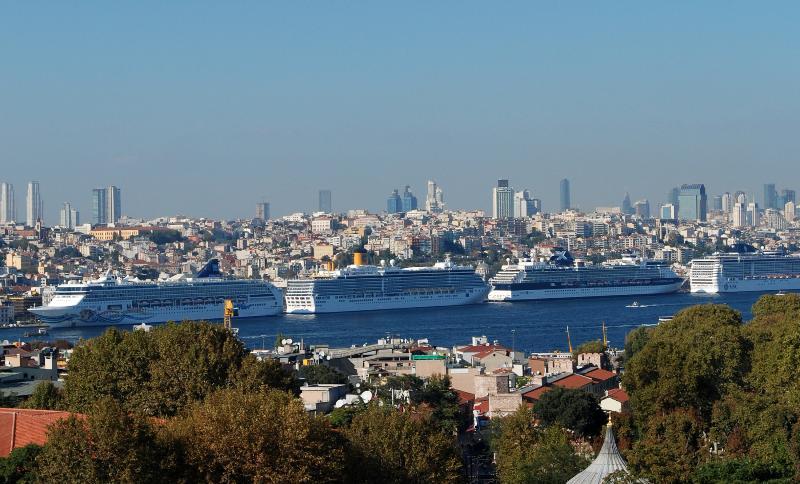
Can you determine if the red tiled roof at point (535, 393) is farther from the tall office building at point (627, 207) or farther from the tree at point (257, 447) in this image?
the tall office building at point (627, 207)

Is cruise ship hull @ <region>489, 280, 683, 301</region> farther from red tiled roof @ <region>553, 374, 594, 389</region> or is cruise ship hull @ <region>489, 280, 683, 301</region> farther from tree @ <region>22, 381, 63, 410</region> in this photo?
tree @ <region>22, 381, 63, 410</region>

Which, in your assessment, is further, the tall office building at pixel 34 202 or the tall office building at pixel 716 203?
the tall office building at pixel 716 203

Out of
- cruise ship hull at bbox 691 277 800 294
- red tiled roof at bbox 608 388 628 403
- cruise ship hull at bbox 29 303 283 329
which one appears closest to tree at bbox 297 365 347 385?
red tiled roof at bbox 608 388 628 403

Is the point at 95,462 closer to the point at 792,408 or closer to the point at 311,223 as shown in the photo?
the point at 792,408

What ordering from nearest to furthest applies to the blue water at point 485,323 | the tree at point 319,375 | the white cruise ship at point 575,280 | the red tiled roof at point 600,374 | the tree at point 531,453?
1. the tree at point 531,453
2. the tree at point 319,375
3. the red tiled roof at point 600,374
4. the blue water at point 485,323
5. the white cruise ship at point 575,280

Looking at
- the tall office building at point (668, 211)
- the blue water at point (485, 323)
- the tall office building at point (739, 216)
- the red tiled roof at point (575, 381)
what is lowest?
the blue water at point (485, 323)

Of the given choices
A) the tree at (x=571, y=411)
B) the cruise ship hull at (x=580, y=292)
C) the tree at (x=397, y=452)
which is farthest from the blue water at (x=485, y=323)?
the tree at (x=397, y=452)
